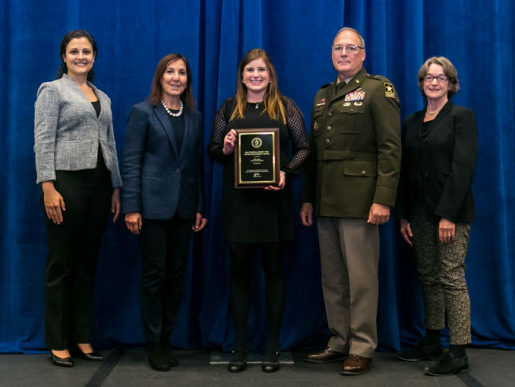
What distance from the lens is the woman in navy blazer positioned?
2615 mm

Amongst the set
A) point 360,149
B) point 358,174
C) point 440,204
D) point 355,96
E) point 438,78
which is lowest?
point 440,204

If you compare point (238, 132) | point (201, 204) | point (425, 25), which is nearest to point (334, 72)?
point (425, 25)

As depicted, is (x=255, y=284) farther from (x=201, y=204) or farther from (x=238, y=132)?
(x=238, y=132)

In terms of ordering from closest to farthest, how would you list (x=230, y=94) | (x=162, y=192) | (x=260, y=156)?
(x=260, y=156)
(x=162, y=192)
(x=230, y=94)

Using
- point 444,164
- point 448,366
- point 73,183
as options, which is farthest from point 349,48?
point 448,366

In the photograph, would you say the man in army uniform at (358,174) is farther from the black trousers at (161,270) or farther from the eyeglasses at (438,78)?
the black trousers at (161,270)

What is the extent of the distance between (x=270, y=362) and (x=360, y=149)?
1172 millimetres

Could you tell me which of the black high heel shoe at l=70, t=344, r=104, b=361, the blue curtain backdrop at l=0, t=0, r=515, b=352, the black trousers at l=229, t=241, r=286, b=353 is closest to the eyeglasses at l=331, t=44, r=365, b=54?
the blue curtain backdrop at l=0, t=0, r=515, b=352

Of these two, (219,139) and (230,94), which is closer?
(219,139)

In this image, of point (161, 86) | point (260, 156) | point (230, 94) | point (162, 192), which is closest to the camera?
point (260, 156)

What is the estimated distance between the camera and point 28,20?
308 cm

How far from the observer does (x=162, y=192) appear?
2.62 meters

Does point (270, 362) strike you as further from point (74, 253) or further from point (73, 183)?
point (73, 183)

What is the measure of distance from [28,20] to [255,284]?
207 centimetres
